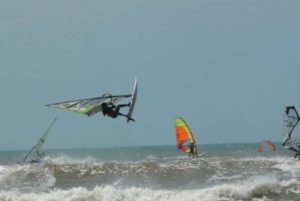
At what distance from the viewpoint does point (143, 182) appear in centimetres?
1669

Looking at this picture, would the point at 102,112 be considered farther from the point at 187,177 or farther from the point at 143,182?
the point at 187,177

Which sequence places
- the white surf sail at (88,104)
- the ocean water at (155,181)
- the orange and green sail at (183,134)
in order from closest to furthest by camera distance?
the white surf sail at (88,104)
the ocean water at (155,181)
the orange and green sail at (183,134)

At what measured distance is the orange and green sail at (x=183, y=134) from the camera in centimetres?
2831

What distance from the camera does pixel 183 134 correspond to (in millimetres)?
28547

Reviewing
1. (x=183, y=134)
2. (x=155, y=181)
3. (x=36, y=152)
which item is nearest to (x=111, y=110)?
(x=155, y=181)

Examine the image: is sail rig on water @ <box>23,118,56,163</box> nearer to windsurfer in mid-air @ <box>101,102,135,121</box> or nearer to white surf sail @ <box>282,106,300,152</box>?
white surf sail @ <box>282,106,300,152</box>

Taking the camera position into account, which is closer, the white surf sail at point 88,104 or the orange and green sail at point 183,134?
the white surf sail at point 88,104

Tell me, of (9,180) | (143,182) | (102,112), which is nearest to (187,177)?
(143,182)

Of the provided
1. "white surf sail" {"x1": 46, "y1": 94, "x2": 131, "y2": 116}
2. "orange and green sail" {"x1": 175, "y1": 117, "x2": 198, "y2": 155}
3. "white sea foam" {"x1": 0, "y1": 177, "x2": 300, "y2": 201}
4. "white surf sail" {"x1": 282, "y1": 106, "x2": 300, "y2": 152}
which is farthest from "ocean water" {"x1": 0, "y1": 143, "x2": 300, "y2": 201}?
"orange and green sail" {"x1": 175, "y1": 117, "x2": 198, "y2": 155}

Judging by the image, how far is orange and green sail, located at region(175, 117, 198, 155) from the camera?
2831 cm

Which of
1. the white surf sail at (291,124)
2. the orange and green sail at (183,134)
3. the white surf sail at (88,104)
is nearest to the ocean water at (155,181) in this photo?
the white surf sail at (291,124)

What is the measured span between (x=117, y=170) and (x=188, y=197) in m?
6.58

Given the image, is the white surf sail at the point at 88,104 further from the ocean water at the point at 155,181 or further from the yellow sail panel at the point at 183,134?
the yellow sail panel at the point at 183,134

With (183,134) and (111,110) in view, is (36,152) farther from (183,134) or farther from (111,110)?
(111,110)
